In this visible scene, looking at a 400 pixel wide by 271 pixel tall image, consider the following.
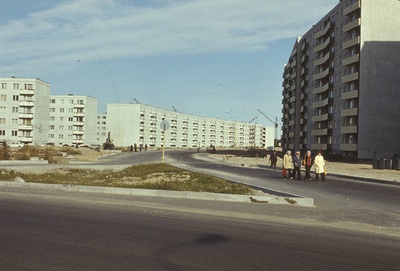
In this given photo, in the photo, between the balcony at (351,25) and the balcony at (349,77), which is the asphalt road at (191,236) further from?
the balcony at (351,25)

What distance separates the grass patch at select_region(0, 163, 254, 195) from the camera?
53.2 feet

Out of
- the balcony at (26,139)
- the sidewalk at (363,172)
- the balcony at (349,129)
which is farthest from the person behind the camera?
the balcony at (26,139)

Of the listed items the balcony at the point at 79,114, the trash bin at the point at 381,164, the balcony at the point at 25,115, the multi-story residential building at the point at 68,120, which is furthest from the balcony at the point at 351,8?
the balcony at the point at 79,114

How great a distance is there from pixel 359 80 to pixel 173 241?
2441 inches

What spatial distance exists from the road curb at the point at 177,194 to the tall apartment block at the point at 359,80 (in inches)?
2063

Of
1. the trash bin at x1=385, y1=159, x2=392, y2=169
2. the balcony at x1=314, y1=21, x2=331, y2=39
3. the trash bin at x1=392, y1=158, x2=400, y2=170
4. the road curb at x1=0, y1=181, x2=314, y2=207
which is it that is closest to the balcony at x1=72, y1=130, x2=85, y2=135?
the balcony at x1=314, y1=21, x2=331, y2=39

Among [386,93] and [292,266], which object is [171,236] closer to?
[292,266]

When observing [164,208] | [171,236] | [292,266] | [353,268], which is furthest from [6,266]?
[164,208]

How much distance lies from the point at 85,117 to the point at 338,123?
256 ft

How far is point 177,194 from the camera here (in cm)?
1464

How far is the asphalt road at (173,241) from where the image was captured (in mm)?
5715

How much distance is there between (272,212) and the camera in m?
11.4

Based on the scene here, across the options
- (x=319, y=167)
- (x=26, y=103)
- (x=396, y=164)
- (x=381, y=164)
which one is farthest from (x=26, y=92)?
(x=319, y=167)

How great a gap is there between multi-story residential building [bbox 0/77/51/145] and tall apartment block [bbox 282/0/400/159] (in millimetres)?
62572
